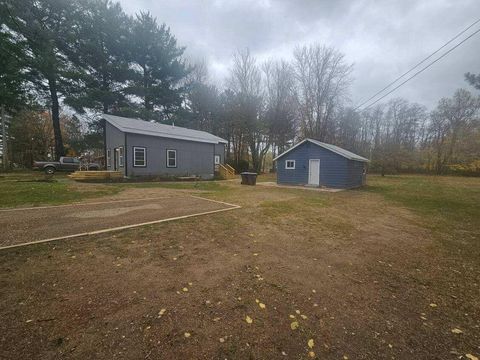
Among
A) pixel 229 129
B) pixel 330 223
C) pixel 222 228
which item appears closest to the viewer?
pixel 222 228

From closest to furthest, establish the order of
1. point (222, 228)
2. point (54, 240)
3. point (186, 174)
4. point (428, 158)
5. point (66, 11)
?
1. point (54, 240)
2. point (222, 228)
3. point (186, 174)
4. point (66, 11)
5. point (428, 158)

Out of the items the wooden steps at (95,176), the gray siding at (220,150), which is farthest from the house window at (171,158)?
the gray siding at (220,150)

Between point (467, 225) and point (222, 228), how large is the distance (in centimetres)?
695

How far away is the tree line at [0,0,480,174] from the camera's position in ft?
66.0

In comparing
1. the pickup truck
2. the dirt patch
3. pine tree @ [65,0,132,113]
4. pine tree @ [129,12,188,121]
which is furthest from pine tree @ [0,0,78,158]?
the dirt patch

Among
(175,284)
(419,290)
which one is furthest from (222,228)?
(419,290)

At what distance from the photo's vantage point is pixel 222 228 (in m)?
5.16

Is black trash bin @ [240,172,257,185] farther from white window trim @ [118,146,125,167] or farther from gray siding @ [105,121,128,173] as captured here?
white window trim @ [118,146,125,167]

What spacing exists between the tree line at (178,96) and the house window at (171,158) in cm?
875

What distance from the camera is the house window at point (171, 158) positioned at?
17.8 metres

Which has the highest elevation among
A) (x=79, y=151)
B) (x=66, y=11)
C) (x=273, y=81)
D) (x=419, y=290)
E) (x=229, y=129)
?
(x=66, y=11)

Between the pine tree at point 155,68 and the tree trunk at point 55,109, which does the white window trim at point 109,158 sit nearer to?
the pine tree at point 155,68

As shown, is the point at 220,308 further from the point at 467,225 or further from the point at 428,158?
the point at 428,158

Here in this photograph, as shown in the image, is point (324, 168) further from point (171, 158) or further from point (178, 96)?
point (178, 96)
